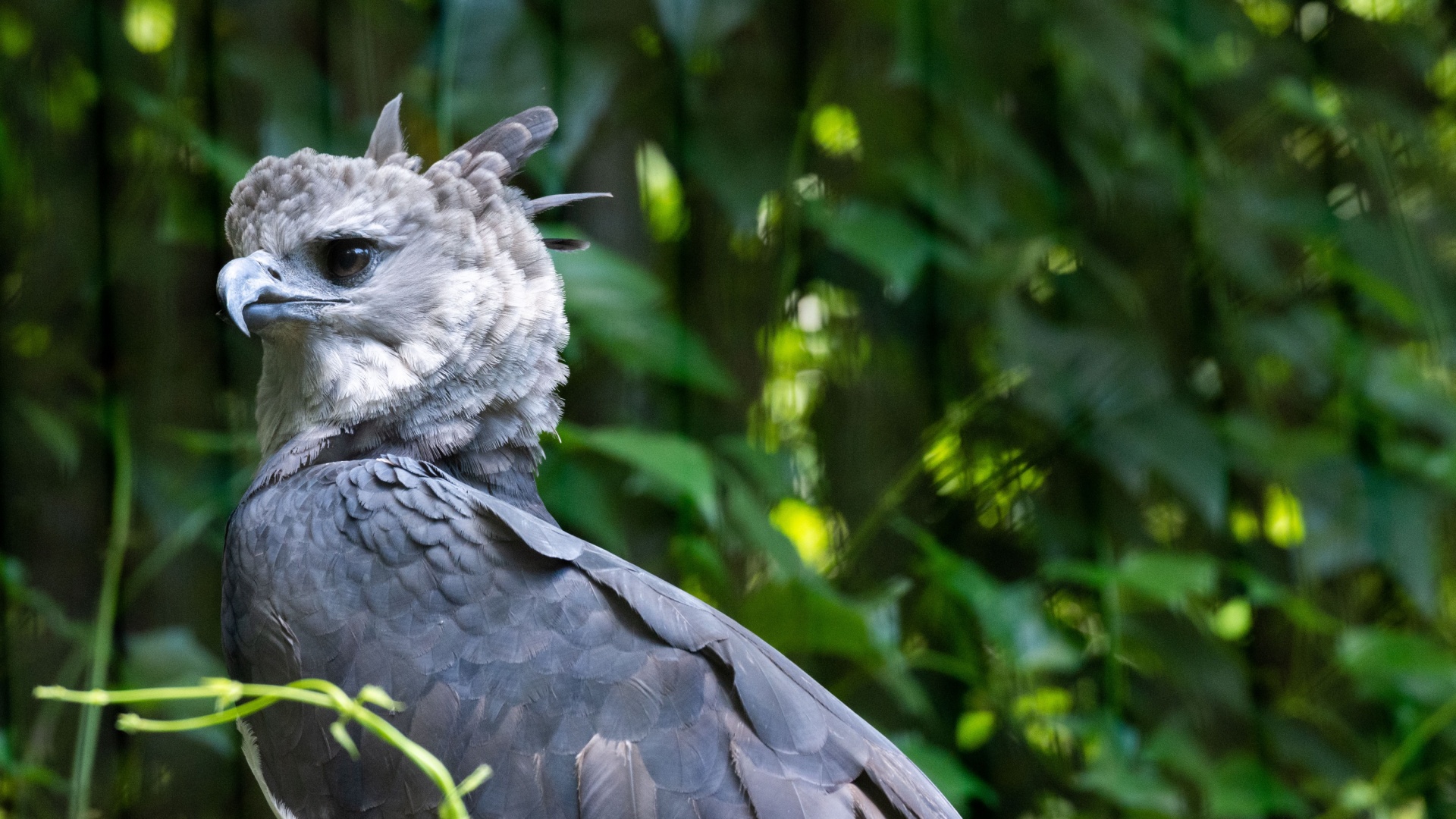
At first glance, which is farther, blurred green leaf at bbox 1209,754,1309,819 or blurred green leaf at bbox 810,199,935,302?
blurred green leaf at bbox 1209,754,1309,819

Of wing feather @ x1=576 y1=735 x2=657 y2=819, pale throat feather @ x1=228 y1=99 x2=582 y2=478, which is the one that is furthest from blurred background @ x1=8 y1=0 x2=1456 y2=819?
wing feather @ x1=576 y1=735 x2=657 y2=819

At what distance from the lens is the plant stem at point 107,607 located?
128 cm

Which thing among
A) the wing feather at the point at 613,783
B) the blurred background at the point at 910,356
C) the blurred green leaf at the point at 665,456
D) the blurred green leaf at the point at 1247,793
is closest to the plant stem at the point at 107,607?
the blurred background at the point at 910,356

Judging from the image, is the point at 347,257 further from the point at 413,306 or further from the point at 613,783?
the point at 613,783

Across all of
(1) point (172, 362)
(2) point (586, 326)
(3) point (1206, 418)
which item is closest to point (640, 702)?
(2) point (586, 326)

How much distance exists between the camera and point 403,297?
35.9 inches

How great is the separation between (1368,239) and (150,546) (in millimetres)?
1620

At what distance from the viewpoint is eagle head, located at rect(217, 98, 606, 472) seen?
0.90 m

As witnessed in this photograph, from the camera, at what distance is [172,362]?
1411 millimetres

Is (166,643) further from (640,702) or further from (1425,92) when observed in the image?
(1425,92)

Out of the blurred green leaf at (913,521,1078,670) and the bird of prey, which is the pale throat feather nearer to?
the bird of prey

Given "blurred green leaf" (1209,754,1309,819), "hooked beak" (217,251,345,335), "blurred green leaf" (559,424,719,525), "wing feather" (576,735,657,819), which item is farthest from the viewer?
"blurred green leaf" (1209,754,1309,819)

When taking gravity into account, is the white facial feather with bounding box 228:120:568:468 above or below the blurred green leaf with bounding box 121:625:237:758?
above

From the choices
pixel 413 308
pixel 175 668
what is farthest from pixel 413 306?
pixel 175 668
